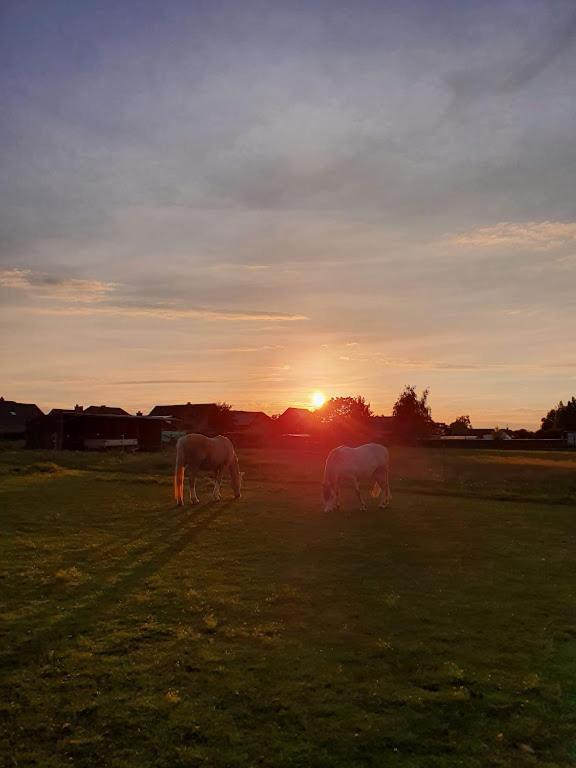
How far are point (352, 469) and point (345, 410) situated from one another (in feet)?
274

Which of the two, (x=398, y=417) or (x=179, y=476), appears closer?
(x=179, y=476)

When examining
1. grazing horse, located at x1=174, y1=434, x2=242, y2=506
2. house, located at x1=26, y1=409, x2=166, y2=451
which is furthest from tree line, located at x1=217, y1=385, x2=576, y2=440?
grazing horse, located at x1=174, y1=434, x2=242, y2=506

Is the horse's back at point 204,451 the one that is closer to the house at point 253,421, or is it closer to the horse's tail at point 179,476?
the horse's tail at point 179,476

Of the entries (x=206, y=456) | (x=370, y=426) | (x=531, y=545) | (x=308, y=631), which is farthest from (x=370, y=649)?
(x=370, y=426)

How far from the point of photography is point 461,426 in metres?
143

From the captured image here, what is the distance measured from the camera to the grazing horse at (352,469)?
20.2m

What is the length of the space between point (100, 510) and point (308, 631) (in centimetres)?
1248

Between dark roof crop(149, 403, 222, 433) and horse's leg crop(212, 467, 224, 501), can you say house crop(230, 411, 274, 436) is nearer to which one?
dark roof crop(149, 403, 222, 433)

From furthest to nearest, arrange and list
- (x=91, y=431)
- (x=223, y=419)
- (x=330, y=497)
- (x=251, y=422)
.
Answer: (x=251, y=422), (x=223, y=419), (x=91, y=431), (x=330, y=497)

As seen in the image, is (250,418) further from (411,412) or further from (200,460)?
(200,460)

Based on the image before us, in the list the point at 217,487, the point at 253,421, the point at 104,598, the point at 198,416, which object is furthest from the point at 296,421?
the point at 104,598

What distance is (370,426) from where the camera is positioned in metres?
100

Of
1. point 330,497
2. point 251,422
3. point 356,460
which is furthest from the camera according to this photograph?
point 251,422

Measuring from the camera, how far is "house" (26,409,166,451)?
62125 millimetres
